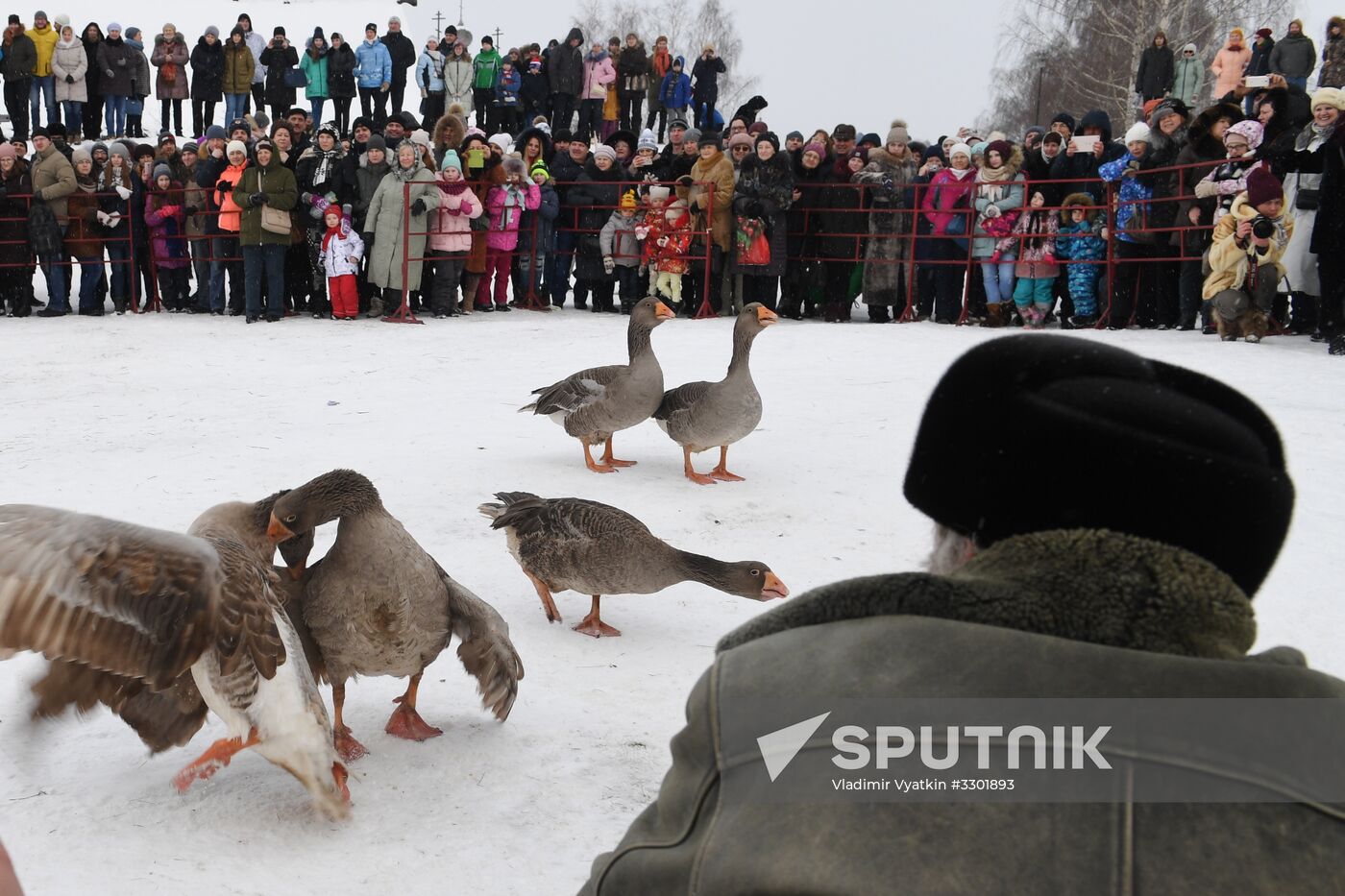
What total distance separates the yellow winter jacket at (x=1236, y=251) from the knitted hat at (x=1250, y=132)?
0.71m

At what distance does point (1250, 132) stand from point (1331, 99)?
840mm

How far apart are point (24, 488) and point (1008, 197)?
1047 centimetres

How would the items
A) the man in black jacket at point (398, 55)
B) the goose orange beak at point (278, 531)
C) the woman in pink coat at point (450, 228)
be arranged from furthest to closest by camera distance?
1. the man in black jacket at point (398, 55)
2. the woman in pink coat at point (450, 228)
3. the goose orange beak at point (278, 531)

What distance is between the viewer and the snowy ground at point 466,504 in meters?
3.36

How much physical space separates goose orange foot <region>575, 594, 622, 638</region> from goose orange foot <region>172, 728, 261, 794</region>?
2.02 metres

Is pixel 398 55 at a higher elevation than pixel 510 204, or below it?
higher

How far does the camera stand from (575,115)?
81.0 ft

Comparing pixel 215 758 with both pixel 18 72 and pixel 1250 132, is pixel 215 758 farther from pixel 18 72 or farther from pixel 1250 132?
pixel 18 72

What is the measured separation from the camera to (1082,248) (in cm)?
1345

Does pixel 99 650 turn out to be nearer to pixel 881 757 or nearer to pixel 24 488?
pixel 881 757

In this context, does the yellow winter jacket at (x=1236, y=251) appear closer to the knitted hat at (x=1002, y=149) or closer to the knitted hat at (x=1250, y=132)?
the knitted hat at (x=1250, y=132)

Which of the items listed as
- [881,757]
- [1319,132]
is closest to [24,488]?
[881,757]

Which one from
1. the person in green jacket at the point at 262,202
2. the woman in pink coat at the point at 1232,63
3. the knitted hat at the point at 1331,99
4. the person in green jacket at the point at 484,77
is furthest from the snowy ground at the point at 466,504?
the person in green jacket at the point at 484,77

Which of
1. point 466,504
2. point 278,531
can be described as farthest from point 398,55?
point 278,531
